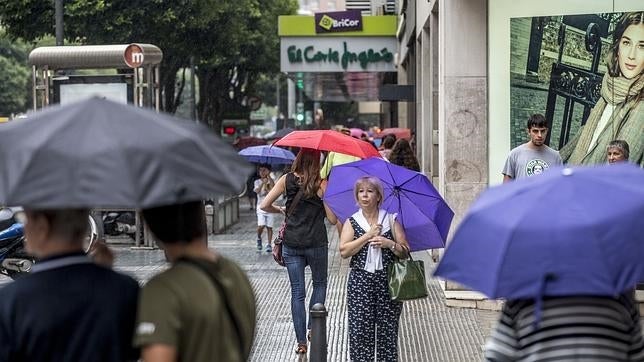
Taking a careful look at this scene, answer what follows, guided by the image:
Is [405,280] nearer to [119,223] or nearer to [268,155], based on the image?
[268,155]

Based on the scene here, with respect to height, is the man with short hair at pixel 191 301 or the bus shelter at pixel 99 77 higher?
the bus shelter at pixel 99 77

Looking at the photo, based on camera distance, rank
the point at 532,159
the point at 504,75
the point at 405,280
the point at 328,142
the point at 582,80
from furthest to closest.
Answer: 1. the point at 504,75
2. the point at 582,80
3. the point at 532,159
4. the point at 328,142
5. the point at 405,280

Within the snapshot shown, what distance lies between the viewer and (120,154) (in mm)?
3320

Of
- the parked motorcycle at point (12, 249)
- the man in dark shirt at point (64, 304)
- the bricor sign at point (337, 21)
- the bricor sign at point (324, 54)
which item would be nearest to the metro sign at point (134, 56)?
the parked motorcycle at point (12, 249)

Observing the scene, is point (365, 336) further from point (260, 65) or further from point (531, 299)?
point (260, 65)

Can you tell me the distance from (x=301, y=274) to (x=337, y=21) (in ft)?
92.1

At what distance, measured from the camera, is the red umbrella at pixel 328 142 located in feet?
31.6

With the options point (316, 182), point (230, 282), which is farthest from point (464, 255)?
point (316, 182)

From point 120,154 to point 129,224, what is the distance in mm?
16501

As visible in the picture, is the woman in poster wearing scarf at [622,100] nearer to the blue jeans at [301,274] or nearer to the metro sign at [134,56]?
the blue jeans at [301,274]

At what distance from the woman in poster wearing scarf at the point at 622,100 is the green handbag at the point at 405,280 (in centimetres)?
459

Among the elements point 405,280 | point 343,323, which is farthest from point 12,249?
point 405,280

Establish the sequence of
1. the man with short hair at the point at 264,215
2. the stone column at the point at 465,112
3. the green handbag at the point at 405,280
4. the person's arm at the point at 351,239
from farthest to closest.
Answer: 1. the man with short hair at the point at 264,215
2. the stone column at the point at 465,112
3. the person's arm at the point at 351,239
4. the green handbag at the point at 405,280

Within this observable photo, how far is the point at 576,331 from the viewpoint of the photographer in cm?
390
